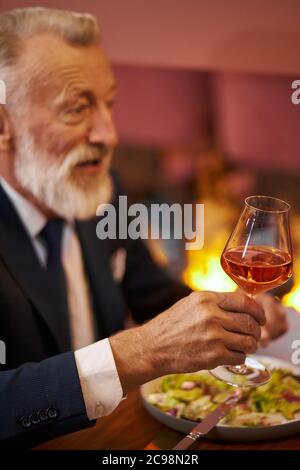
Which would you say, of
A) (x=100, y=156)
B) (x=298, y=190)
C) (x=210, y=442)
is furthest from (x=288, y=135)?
(x=210, y=442)

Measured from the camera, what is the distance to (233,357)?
0.97 m

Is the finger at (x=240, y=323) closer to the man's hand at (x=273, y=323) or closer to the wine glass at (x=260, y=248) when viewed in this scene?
the wine glass at (x=260, y=248)

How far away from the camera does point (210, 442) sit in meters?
1.00

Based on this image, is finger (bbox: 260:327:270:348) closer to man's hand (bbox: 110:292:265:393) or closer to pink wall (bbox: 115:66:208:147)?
man's hand (bbox: 110:292:265:393)

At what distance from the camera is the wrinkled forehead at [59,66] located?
4.16ft

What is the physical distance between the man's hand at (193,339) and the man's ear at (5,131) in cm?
59

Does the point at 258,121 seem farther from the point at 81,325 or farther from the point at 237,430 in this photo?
the point at 237,430

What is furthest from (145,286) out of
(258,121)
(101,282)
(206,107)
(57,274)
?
(206,107)

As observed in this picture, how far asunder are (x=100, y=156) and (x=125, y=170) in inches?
92.9

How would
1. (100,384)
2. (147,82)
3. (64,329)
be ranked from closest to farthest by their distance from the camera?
(100,384) → (64,329) → (147,82)

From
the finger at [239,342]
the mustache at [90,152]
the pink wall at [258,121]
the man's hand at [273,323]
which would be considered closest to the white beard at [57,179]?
the mustache at [90,152]

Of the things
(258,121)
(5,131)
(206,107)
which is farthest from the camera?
(206,107)

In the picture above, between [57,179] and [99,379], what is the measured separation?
1.85 ft
